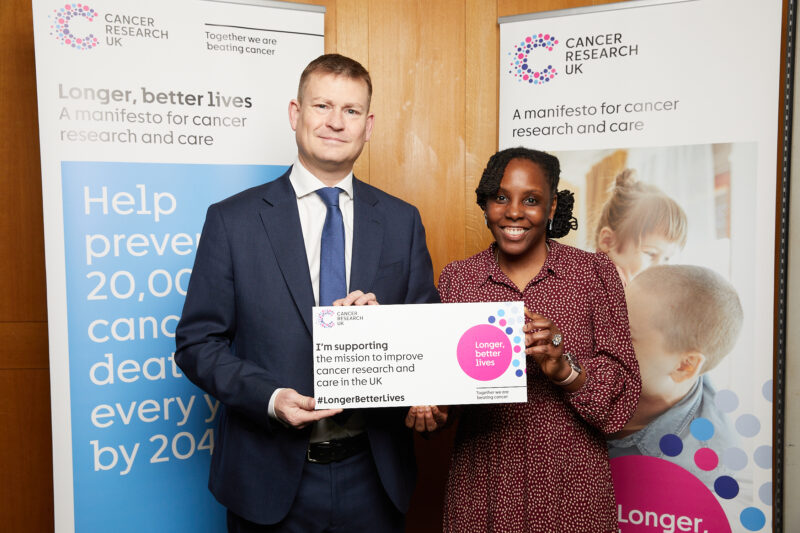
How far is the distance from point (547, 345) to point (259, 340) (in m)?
0.83

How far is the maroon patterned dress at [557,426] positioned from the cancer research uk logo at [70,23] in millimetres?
1931

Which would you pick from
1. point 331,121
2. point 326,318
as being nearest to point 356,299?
point 326,318

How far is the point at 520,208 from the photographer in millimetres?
1792

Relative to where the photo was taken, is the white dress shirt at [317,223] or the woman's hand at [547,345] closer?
the woman's hand at [547,345]

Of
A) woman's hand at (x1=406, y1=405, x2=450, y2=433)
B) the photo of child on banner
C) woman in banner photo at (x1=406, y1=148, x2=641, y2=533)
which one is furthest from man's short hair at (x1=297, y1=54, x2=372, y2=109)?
the photo of child on banner

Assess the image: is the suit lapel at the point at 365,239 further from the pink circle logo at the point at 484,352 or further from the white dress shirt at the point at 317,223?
the pink circle logo at the point at 484,352

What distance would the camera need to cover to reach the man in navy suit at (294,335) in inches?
63.2

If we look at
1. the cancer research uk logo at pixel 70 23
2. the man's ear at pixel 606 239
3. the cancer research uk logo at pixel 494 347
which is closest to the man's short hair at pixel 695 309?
the man's ear at pixel 606 239

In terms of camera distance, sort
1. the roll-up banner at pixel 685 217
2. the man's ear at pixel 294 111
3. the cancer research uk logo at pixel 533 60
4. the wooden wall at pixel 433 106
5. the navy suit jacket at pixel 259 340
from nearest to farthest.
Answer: the navy suit jacket at pixel 259 340
the man's ear at pixel 294 111
the roll-up banner at pixel 685 217
the cancer research uk logo at pixel 533 60
the wooden wall at pixel 433 106

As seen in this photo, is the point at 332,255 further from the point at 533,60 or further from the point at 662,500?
the point at 662,500

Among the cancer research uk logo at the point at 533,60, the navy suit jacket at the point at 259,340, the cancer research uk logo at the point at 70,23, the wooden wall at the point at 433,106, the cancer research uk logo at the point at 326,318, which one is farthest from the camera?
the wooden wall at the point at 433,106

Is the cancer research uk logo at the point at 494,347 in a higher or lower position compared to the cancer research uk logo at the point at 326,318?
lower

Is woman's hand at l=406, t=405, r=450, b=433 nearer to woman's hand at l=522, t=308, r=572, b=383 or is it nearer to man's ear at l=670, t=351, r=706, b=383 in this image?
woman's hand at l=522, t=308, r=572, b=383

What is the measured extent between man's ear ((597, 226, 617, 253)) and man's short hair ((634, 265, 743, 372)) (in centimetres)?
20
